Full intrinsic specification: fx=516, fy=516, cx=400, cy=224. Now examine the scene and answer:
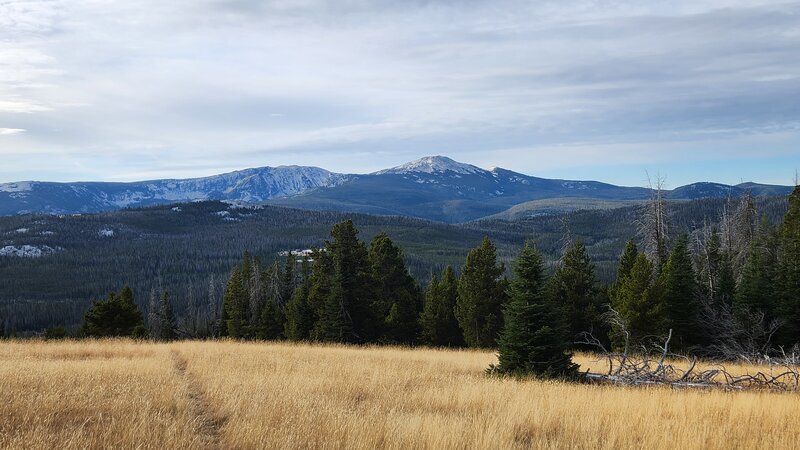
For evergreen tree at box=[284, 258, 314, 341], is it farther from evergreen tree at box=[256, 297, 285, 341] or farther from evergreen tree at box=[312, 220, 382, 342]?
evergreen tree at box=[256, 297, 285, 341]

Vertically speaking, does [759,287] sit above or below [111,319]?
above

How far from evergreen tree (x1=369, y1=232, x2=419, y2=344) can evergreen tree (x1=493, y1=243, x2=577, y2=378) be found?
915 inches

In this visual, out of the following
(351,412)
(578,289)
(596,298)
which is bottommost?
(596,298)

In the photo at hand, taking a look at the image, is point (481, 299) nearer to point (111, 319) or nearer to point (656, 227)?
point (656, 227)

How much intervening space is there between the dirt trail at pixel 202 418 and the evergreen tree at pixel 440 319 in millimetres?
28020

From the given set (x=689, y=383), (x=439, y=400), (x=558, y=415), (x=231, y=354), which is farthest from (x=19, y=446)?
(x=689, y=383)

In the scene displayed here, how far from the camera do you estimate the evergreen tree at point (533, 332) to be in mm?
12500

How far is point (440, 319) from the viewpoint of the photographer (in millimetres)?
39219

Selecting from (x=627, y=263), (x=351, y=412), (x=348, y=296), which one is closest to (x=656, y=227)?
(x=627, y=263)

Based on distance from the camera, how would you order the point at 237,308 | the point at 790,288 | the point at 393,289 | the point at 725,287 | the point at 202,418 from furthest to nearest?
the point at 237,308, the point at 393,289, the point at 725,287, the point at 790,288, the point at 202,418

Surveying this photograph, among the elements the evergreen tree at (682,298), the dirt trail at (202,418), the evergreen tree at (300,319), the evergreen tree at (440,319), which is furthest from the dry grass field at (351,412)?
the evergreen tree at (300,319)

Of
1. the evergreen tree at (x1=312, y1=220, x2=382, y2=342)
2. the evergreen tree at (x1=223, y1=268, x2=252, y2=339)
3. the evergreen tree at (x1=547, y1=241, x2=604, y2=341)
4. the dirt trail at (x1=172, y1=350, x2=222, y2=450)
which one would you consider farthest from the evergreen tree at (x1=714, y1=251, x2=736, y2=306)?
the evergreen tree at (x1=223, y1=268, x2=252, y2=339)

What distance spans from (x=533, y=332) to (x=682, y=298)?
2189 cm

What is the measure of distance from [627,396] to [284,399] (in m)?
6.35
